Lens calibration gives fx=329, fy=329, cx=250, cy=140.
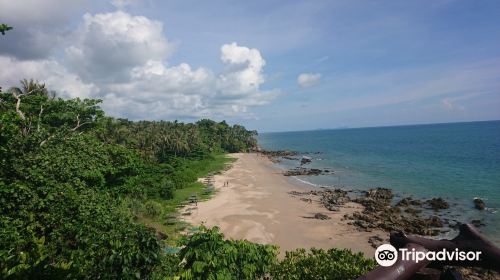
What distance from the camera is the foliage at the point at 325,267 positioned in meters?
8.04

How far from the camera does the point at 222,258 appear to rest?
1056cm

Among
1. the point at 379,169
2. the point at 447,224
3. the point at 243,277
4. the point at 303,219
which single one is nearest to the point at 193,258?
the point at 243,277

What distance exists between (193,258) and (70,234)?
14.6 feet

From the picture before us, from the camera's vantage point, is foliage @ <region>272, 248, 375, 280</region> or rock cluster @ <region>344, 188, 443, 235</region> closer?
foliage @ <region>272, 248, 375, 280</region>

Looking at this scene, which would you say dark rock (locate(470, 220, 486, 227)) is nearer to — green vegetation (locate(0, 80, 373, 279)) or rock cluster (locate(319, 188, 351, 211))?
rock cluster (locate(319, 188, 351, 211))

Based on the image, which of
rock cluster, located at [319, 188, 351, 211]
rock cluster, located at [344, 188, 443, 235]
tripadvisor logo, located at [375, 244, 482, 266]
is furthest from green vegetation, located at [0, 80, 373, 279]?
rock cluster, located at [319, 188, 351, 211]

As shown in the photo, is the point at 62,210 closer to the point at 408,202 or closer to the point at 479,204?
the point at 408,202

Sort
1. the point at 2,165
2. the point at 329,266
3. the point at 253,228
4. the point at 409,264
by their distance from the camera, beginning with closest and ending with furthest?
1. the point at 409,264
2. the point at 329,266
3. the point at 2,165
4. the point at 253,228

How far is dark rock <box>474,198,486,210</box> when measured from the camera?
34166 mm

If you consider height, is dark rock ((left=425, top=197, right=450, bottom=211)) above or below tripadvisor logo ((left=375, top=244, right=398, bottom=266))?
below

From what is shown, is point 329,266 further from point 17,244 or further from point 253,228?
point 253,228

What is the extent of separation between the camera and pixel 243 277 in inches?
428

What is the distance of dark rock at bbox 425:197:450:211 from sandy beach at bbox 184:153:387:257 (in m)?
7.90

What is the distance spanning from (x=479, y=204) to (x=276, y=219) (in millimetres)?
22023
